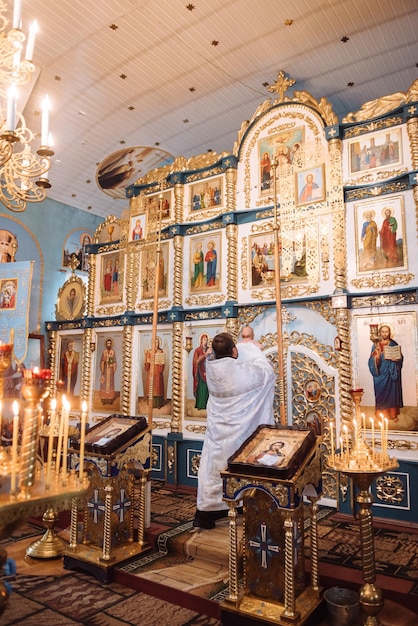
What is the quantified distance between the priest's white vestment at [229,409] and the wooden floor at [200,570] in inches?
14.4

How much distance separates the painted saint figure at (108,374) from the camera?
941cm

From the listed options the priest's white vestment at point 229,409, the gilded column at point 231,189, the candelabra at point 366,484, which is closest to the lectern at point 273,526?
the candelabra at point 366,484

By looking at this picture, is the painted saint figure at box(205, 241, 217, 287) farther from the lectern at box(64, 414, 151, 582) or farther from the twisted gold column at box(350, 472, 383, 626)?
the twisted gold column at box(350, 472, 383, 626)

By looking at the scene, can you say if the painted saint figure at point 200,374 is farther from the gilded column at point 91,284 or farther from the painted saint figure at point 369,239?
the gilded column at point 91,284

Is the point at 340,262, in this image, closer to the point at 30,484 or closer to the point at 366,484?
the point at 366,484

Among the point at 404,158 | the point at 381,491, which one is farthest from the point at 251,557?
the point at 404,158

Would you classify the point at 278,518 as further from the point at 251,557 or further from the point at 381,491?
the point at 381,491

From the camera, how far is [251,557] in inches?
148

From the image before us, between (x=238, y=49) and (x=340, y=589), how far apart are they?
8129 mm

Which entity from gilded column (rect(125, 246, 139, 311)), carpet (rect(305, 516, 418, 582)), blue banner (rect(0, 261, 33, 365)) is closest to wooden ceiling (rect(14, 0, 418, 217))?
gilded column (rect(125, 246, 139, 311))

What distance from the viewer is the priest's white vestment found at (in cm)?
504

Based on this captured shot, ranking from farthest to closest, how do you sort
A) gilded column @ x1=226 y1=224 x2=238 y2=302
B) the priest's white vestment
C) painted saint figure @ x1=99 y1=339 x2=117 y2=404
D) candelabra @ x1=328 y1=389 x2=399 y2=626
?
1. painted saint figure @ x1=99 y1=339 x2=117 y2=404
2. gilded column @ x1=226 y1=224 x2=238 y2=302
3. the priest's white vestment
4. candelabra @ x1=328 y1=389 x2=399 y2=626

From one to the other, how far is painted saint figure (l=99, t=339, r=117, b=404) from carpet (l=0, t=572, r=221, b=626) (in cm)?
492

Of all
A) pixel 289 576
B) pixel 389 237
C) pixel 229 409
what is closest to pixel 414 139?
pixel 389 237
